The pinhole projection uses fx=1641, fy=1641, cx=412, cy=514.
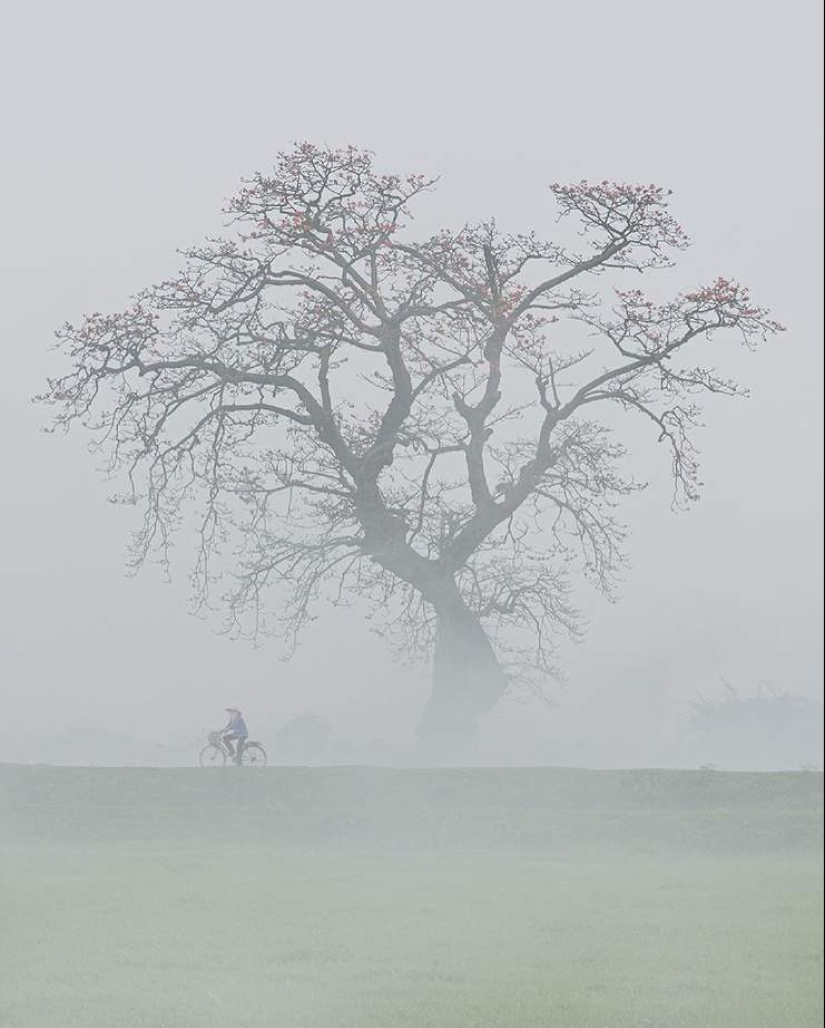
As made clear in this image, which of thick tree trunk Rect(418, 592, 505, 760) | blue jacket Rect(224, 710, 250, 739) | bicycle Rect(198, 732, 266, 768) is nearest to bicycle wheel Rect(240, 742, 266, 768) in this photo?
bicycle Rect(198, 732, 266, 768)

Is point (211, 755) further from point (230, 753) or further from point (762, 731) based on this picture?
point (762, 731)

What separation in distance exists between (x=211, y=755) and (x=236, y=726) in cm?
103

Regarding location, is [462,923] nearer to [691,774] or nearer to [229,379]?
[691,774]

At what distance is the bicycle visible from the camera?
22953 mm

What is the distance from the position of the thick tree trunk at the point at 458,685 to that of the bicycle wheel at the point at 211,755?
3.23 meters

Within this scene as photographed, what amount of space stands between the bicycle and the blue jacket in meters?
0.10

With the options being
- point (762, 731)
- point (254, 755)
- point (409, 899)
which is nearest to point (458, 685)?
point (254, 755)

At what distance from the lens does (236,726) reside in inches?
909

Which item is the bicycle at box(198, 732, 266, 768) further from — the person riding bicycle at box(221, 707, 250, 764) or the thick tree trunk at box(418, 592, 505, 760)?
the thick tree trunk at box(418, 592, 505, 760)

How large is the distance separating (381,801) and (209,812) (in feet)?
6.95

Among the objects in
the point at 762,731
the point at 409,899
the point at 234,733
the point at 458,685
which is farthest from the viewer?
the point at 458,685

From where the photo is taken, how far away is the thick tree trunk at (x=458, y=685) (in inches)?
985

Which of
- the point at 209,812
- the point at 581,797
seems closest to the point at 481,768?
the point at 581,797

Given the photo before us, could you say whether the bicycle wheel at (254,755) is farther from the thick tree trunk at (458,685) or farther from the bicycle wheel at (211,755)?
the thick tree trunk at (458,685)
